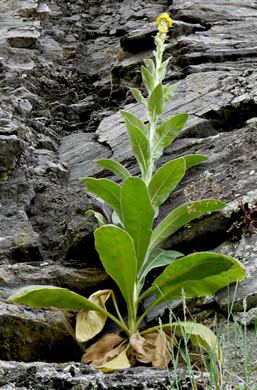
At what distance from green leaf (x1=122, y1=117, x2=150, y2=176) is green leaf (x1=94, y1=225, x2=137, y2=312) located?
728 millimetres

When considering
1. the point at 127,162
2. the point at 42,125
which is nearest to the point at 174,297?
the point at 127,162

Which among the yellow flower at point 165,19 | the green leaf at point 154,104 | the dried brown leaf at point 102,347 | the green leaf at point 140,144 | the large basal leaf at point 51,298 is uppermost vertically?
the yellow flower at point 165,19

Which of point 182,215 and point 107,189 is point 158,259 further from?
point 107,189

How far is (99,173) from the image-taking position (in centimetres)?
355

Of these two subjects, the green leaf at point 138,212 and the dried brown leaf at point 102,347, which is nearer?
the dried brown leaf at point 102,347

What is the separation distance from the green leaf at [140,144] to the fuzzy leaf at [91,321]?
2.63 ft

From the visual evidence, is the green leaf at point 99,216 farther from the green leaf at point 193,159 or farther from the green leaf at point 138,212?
the green leaf at point 193,159

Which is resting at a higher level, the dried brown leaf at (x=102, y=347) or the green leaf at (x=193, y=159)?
the green leaf at (x=193, y=159)

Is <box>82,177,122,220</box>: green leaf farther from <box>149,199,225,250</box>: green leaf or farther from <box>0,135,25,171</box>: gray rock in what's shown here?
<box>0,135,25,171</box>: gray rock

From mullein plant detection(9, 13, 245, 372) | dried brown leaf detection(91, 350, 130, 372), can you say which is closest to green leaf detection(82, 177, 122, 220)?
mullein plant detection(9, 13, 245, 372)

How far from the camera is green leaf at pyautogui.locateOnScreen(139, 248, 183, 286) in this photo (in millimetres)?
2475

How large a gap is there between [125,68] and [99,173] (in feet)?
5.87

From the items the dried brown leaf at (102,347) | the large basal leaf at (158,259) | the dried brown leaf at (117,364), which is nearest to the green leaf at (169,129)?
the large basal leaf at (158,259)

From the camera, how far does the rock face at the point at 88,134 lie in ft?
8.13
